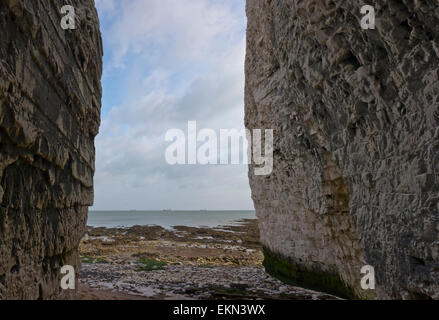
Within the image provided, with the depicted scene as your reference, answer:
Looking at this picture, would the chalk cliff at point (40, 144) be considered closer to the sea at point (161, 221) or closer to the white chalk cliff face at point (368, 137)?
the white chalk cliff face at point (368, 137)

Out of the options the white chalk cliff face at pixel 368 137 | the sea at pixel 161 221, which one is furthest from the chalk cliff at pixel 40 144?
the sea at pixel 161 221

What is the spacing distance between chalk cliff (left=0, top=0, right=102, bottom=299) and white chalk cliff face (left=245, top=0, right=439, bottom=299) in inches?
154

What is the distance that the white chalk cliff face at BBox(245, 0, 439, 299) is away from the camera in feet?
10.6

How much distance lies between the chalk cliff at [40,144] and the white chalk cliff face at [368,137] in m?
3.92

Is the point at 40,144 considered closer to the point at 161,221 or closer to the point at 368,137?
the point at 368,137

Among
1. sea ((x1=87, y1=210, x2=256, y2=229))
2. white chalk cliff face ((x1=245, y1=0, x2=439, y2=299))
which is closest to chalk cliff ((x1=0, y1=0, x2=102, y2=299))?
white chalk cliff face ((x1=245, y1=0, x2=439, y2=299))

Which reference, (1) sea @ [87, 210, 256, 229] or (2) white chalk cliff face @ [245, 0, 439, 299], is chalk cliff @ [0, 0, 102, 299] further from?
(1) sea @ [87, 210, 256, 229]

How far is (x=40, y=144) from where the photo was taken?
3281 millimetres

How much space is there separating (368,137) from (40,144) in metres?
4.38

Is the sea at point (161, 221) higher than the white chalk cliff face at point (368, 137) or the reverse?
the reverse

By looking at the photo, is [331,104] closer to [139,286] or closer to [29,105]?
[29,105]

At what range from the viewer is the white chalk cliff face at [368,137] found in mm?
3246
